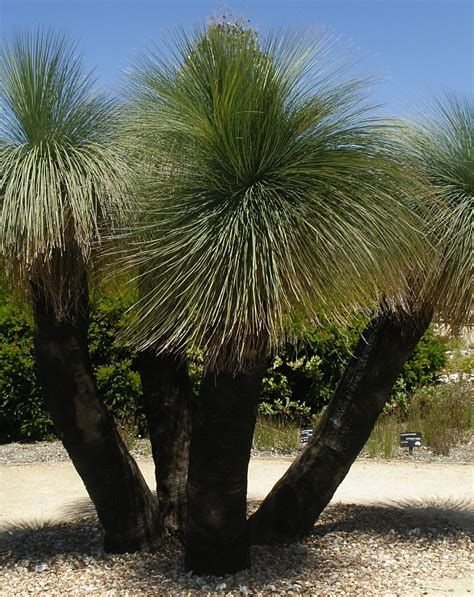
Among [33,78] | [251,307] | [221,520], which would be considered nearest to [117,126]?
[33,78]

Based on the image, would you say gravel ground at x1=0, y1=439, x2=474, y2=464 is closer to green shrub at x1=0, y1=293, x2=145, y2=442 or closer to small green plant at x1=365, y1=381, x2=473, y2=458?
small green plant at x1=365, y1=381, x2=473, y2=458

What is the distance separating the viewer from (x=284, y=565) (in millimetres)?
4551

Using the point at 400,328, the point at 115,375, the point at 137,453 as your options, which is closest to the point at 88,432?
the point at 400,328

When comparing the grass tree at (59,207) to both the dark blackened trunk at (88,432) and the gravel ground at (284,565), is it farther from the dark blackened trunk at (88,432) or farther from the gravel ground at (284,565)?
the gravel ground at (284,565)

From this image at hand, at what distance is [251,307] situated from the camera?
10.9 ft

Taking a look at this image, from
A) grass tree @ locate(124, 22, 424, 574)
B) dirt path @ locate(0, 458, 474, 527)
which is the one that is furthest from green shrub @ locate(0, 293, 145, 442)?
grass tree @ locate(124, 22, 424, 574)

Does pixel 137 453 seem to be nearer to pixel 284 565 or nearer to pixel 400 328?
pixel 284 565

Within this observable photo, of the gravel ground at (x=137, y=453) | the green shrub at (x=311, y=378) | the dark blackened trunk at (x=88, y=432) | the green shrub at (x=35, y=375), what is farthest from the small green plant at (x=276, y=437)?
the dark blackened trunk at (x=88, y=432)

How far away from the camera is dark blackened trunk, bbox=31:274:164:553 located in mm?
4262

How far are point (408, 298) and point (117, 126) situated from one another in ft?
5.40

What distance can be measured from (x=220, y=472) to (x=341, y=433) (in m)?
0.91

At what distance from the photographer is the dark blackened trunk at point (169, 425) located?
15.7 ft

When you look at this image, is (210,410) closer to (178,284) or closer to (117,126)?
(178,284)

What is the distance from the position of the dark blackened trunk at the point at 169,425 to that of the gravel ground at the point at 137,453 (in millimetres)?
2846
